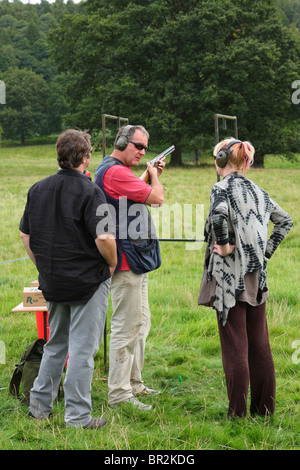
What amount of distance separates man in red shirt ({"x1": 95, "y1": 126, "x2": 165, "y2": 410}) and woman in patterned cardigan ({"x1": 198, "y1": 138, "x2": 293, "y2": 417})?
613 mm

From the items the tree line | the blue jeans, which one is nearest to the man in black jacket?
the blue jeans

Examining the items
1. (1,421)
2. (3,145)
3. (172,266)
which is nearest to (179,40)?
(172,266)

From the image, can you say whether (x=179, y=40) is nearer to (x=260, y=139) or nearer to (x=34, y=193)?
(x=260, y=139)

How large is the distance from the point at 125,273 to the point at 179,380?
1316 mm

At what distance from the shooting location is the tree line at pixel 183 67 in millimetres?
31578

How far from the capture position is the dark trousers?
11.3ft

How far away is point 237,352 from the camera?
3.43 meters

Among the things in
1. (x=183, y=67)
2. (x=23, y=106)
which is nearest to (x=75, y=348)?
(x=183, y=67)

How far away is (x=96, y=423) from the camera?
3.60 meters

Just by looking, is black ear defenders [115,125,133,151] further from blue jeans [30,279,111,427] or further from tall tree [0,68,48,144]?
tall tree [0,68,48,144]

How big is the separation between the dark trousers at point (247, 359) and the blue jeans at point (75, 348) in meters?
0.83

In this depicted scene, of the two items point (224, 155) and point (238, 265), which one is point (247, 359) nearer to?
point (238, 265)
